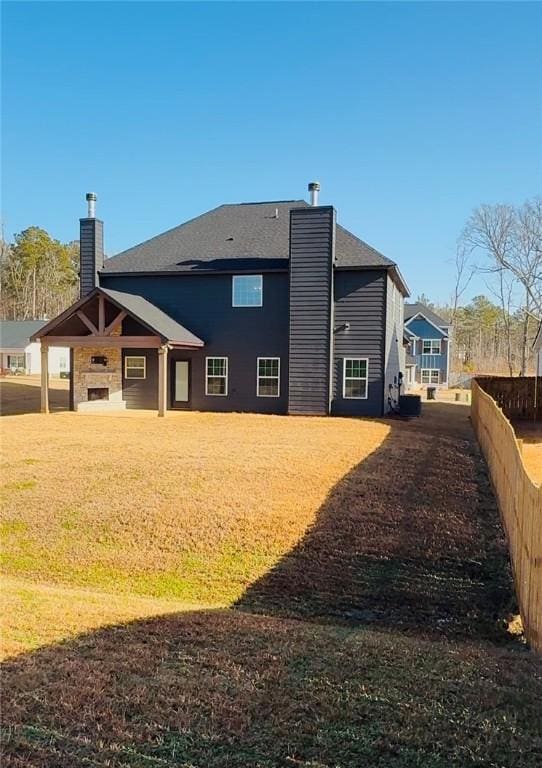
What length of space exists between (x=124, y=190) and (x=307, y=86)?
11865 mm

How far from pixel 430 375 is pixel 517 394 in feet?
78.3

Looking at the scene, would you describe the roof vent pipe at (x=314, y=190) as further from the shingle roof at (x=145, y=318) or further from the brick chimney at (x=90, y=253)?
the brick chimney at (x=90, y=253)

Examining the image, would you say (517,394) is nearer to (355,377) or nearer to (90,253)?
(355,377)

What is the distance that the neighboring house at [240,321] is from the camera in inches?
709

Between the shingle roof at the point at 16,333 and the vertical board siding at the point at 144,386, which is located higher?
the shingle roof at the point at 16,333

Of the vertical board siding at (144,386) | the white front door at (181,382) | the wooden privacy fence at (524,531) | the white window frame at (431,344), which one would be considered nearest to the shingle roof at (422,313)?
the white window frame at (431,344)

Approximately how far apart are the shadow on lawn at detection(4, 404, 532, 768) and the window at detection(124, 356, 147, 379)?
14613mm

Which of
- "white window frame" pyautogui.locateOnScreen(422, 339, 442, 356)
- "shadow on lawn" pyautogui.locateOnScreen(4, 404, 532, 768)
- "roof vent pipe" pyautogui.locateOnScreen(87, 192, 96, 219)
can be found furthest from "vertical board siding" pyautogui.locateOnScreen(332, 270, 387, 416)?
"white window frame" pyautogui.locateOnScreen(422, 339, 442, 356)

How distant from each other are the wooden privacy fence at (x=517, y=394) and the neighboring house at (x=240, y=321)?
14.3ft

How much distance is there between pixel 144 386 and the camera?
65.6 feet

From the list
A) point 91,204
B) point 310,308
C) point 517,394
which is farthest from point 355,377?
point 91,204

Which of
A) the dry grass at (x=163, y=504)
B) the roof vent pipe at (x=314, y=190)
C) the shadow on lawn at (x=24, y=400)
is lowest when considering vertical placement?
the dry grass at (x=163, y=504)

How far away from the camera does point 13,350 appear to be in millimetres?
45000

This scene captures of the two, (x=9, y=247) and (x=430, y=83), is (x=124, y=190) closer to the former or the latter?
(x=430, y=83)
